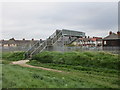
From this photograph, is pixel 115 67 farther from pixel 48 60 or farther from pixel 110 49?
pixel 110 49

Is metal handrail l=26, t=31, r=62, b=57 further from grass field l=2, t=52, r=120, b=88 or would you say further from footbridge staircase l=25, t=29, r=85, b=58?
grass field l=2, t=52, r=120, b=88

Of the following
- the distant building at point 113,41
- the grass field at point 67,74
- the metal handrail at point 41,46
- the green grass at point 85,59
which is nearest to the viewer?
the grass field at point 67,74

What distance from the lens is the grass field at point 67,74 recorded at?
6.49m

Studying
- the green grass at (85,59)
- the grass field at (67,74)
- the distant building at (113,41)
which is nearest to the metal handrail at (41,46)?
the grass field at (67,74)

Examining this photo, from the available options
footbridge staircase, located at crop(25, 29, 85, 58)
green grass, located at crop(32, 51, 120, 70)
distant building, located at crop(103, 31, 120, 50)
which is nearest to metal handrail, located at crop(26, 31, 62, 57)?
footbridge staircase, located at crop(25, 29, 85, 58)

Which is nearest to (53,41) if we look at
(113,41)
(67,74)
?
Result: (113,41)

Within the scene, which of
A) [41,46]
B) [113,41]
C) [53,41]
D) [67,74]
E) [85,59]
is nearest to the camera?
[67,74]

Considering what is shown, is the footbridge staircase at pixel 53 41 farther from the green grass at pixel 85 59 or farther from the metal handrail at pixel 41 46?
the green grass at pixel 85 59

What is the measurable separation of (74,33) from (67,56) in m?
16.0

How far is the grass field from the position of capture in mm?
6488

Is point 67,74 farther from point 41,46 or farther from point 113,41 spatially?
point 113,41

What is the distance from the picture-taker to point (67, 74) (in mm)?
11297

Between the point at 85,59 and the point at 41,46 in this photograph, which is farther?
the point at 41,46

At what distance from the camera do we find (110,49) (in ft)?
85.0
